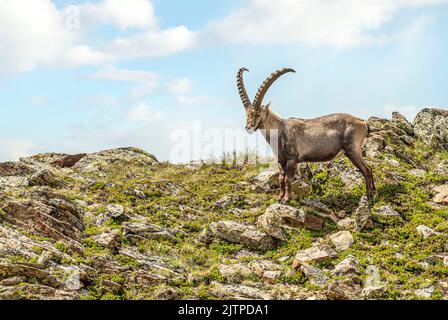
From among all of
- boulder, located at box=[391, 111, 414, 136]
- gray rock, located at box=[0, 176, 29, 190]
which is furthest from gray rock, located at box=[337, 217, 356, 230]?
gray rock, located at box=[0, 176, 29, 190]

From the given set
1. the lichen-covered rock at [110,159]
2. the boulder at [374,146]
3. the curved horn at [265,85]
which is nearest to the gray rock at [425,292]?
the curved horn at [265,85]

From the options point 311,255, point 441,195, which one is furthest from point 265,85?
point 441,195

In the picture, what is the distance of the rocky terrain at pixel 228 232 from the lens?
13.1 metres

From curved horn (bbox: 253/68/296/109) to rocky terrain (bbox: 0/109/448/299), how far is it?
3.30 metres

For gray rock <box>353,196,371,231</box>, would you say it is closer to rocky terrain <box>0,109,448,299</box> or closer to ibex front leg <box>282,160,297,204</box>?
rocky terrain <box>0,109,448,299</box>

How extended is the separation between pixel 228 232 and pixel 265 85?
6.47 metres

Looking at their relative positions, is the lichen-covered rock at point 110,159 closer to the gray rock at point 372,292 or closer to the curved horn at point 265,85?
the curved horn at point 265,85

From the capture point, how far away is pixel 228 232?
55.5 ft

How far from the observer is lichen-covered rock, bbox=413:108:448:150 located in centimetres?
2603

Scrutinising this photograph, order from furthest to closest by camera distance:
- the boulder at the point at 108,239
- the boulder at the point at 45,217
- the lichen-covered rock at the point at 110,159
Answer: the lichen-covered rock at the point at 110,159 < the boulder at the point at 108,239 < the boulder at the point at 45,217

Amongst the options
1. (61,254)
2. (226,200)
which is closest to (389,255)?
(226,200)

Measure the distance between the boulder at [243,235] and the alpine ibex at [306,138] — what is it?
2683 mm
